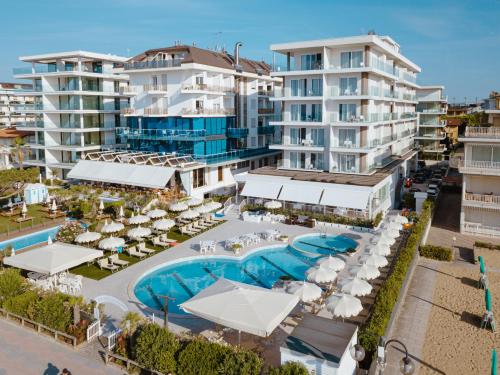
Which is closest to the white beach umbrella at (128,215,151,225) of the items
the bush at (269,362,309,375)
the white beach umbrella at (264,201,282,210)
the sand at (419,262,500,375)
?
the white beach umbrella at (264,201,282,210)

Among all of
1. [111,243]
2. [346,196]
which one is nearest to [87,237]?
[111,243]

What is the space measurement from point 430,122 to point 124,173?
47.6 metres

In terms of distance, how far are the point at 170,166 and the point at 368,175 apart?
18144 millimetres

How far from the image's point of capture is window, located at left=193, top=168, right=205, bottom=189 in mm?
43681

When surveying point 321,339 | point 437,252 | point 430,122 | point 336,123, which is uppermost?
point 430,122

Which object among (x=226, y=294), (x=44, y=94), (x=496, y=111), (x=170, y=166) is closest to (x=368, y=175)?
(x=496, y=111)

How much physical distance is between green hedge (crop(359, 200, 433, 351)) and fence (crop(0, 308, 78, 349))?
11264 millimetres

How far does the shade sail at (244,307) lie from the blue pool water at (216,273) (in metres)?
5.07

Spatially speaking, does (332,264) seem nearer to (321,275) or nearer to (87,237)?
(321,275)

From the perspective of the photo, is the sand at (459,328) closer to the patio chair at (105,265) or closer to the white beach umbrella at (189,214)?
the patio chair at (105,265)

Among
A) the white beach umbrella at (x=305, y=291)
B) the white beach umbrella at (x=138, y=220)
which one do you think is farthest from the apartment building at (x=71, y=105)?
the white beach umbrella at (x=305, y=291)

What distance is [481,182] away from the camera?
109ft

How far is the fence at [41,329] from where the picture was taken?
17.6 meters

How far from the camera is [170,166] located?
4169cm
